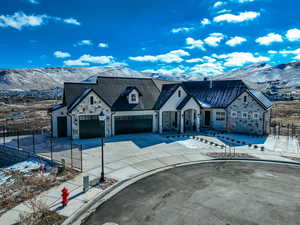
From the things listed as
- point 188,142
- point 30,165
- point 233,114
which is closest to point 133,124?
point 188,142

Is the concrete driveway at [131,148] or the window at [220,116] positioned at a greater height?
the window at [220,116]

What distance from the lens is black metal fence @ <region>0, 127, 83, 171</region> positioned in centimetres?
1558

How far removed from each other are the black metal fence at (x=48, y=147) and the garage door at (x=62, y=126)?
1.31m

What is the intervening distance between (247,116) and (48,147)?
77.7 feet

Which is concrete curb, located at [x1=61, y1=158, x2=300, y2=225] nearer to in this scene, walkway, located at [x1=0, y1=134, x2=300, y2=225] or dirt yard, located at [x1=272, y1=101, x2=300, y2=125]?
walkway, located at [x1=0, y1=134, x2=300, y2=225]

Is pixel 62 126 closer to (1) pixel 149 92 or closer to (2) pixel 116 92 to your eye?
(2) pixel 116 92

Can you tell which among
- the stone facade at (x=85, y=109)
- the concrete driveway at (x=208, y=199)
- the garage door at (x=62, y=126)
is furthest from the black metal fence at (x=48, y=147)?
the concrete driveway at (x=208, y=199)

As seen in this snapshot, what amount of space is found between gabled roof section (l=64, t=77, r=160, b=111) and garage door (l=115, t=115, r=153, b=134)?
1.20 m

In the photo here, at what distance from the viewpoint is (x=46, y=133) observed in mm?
26375

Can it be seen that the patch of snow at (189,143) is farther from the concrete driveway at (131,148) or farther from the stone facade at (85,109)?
the stone facade at (85,109)

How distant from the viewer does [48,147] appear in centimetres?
1944

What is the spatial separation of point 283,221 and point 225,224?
2537mm

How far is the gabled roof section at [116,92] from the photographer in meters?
24.9

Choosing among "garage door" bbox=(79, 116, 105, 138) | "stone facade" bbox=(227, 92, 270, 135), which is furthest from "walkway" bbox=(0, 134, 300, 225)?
"stone facade" bbox=(227, 92, 270, 135)
